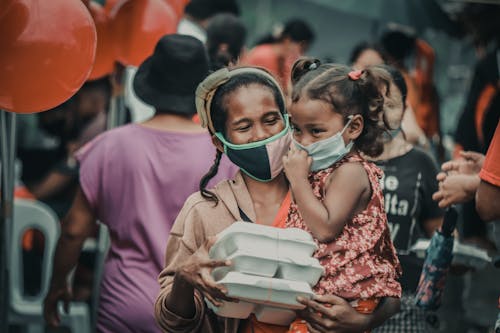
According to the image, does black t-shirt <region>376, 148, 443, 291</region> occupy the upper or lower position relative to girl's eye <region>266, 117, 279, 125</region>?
lower

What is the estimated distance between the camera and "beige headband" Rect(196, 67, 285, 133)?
9.76ft

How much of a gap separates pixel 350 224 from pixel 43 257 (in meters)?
3.75

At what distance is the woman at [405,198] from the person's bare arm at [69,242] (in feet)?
4.38

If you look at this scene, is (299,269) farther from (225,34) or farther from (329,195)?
(225,34)

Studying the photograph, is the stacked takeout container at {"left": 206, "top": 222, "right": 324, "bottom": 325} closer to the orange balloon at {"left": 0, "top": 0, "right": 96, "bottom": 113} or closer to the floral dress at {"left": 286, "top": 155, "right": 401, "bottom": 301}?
the floral dress at {"left": 286, "top": 155, "right": 401, "bottom": 301}

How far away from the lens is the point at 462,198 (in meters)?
3.50

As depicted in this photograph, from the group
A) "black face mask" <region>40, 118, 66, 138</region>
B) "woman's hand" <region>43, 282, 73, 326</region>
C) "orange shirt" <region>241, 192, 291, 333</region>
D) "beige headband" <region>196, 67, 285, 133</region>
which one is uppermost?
"beige headband" <region>196, 67, 285, 133</region>

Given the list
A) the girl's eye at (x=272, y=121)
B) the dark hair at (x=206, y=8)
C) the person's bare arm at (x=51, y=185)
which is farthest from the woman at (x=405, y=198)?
the person's bare arm at (x=51, y=185)

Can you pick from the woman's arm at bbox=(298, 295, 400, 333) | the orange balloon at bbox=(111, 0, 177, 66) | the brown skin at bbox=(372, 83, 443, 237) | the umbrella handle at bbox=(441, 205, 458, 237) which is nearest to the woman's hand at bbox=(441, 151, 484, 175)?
the umbrella handle at bbox=(441, 205, 458, 237)

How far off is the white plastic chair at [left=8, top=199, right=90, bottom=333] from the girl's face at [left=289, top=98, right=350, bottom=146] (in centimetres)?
312

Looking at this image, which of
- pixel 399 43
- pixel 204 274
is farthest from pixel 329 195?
pixel 399 43

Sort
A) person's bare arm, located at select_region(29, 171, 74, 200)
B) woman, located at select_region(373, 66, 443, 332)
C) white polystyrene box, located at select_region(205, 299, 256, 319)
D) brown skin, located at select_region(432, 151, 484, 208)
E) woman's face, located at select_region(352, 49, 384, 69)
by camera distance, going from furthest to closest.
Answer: person's bare arm, located at select_region(29, 171, 74, 200), woman's face, located at select_region(352, 49, 384, 69), woman, located at select_region(373, 66, 443, 332), brown skin, located at select_region(432, 151, 484, 208), white polystyrene box, located at select_region(205, 299, 256, 319)

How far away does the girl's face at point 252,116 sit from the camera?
2906 mm

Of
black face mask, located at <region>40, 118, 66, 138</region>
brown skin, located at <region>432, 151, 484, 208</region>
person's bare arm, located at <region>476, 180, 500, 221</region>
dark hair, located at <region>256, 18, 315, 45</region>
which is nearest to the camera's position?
person's bare arm, located at <region>476, 180, 500, 221</region>
